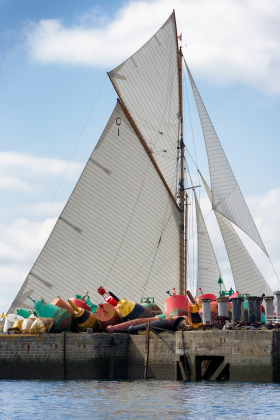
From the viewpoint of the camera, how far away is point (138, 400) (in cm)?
3058

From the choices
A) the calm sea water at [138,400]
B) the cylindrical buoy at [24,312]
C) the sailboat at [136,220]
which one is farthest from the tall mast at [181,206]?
the calm sea water at [138,400]

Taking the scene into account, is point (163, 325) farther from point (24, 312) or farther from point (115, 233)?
point (115, 233)

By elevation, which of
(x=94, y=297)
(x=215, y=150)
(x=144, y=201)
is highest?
(x=215, y=150)

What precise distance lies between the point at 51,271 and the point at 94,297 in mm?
4188

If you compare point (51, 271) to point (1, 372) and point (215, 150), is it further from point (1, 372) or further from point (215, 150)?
point (215, 150)

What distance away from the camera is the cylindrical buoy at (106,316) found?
41531 mm

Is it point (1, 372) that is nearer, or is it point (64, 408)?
point (64, 408)

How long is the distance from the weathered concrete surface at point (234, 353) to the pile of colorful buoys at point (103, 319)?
7.88ft

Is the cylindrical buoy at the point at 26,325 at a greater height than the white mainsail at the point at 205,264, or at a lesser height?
lesser

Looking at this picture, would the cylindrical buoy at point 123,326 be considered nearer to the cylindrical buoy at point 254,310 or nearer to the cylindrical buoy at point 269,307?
the cylindrical buoy at point 254,310

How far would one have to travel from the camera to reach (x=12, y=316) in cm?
4491

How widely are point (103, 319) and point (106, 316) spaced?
0.91 ft


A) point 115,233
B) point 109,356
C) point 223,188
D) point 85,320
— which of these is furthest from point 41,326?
point 223,188

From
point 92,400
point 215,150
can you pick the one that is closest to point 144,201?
point 215,150
